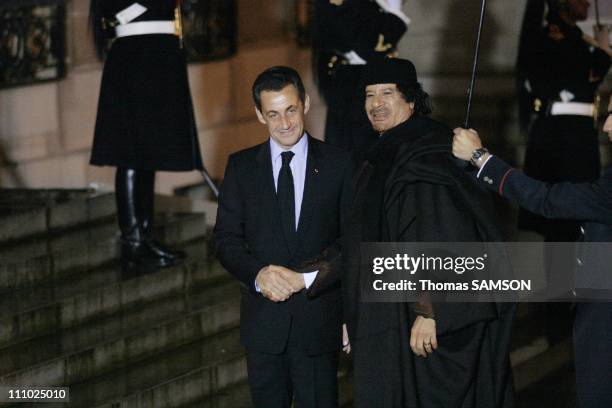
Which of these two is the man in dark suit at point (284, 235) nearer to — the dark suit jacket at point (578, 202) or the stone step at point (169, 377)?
Result: the dark suit jacket at point (578, 202)

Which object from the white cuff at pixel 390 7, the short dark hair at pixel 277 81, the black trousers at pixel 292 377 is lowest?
the black trousers at pixel 292 377

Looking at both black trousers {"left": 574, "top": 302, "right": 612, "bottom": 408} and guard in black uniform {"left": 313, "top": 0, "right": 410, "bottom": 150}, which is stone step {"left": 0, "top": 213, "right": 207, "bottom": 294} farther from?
black trousers {"left": 574, "top": 302, "right": 612, "bottom": 408}

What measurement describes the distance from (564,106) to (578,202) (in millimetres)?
3408

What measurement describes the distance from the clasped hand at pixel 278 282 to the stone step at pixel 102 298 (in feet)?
5.88

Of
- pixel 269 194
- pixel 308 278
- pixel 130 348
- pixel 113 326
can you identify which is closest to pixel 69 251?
pixel 113 326

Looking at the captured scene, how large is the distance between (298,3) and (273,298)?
5.52 m

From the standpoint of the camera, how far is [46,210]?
6.82 meters

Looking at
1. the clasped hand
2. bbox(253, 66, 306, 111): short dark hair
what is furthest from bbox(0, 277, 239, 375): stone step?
bbox(253, 66, 306, 111): short dark hair

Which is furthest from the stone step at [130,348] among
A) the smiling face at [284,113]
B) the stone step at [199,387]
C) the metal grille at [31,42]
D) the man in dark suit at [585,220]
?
the metal grille at [31,42]

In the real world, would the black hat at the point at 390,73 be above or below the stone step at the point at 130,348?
above

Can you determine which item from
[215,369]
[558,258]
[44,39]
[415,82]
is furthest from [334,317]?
[44,39]

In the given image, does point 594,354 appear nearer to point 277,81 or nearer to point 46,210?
point 277,81

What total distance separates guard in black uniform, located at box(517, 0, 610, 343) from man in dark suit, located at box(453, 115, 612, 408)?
2998 millimetres

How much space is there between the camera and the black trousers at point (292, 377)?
434 centimetres
